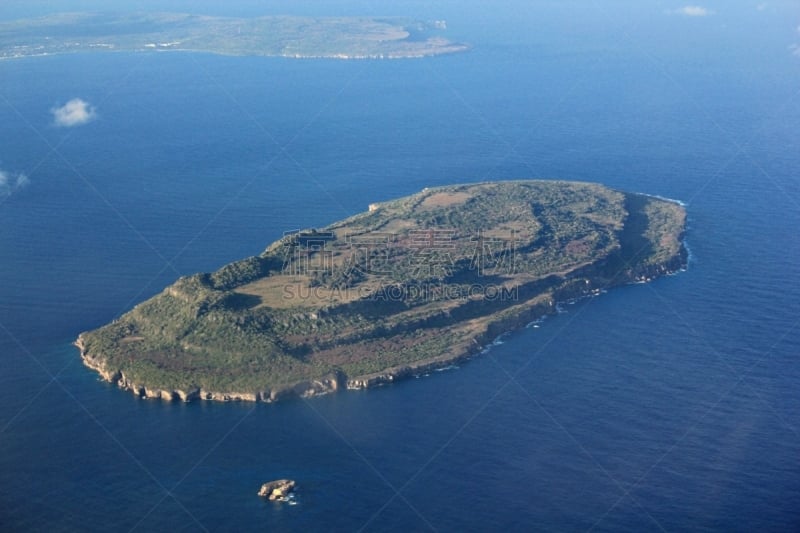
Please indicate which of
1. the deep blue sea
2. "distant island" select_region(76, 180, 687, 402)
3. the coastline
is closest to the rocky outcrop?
the deep blue sea

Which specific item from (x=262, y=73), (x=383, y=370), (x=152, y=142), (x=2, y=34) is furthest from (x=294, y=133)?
(x=2, y=34)

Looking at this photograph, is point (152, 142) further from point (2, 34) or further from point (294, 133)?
point (2, 34)

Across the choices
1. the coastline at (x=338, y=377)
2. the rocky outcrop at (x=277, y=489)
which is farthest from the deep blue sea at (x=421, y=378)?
the coastline at (x=338, y=377)

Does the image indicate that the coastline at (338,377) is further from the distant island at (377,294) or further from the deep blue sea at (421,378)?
the deep blue sea at (421,378)

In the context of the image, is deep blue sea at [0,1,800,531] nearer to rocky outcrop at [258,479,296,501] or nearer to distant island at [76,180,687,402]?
rocky outcrop at [258,479,296,501]

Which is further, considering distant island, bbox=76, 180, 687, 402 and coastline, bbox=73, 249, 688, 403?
distant island, bbox=76, 180, 687, 402
